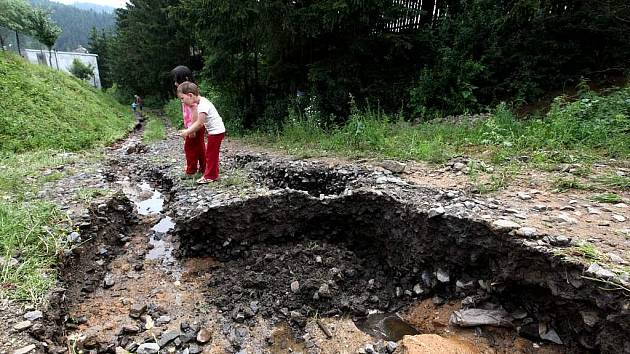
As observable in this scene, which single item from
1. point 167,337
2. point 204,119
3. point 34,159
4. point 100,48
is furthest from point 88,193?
point 100,48

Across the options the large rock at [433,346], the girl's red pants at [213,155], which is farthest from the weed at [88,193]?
the large rock at [433,346]

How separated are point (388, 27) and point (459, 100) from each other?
258 cm

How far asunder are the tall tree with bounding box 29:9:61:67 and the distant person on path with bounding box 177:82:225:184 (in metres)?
33.5

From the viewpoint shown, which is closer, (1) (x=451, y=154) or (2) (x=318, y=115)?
(1) (x=451, y=154)

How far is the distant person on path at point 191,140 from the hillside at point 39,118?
6255 millimetres

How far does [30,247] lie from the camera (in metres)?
3.52

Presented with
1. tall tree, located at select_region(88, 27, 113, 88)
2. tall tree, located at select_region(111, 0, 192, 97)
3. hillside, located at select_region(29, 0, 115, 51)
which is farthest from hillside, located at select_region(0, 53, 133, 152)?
hillside, located at select_region(29, 0, 115, 51)

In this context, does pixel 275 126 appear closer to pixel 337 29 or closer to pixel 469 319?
pixel 337 29

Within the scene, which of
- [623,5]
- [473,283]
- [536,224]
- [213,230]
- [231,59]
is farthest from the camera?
[231,59]

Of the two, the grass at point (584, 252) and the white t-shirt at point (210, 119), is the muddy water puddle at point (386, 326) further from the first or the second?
the white t-shirt at point (210, 119)

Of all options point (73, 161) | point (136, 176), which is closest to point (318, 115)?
point (136, 176)

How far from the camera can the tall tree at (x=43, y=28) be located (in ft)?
95.2

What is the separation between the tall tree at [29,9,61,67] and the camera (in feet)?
95.2

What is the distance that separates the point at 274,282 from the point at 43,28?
37098 millimetres
